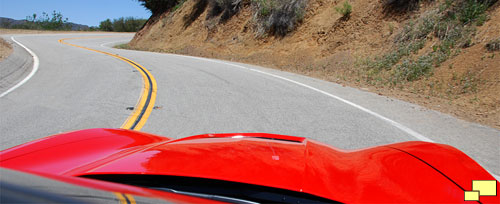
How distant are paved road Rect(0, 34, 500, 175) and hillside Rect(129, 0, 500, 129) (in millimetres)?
1539

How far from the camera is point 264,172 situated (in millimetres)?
1904

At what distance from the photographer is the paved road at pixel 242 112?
530 centimetres

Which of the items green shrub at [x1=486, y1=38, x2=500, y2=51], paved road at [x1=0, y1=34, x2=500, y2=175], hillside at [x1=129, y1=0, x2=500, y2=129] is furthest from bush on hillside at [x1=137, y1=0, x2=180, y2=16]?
green shrub at [x1=486, y1=38, x2=500, y2=51]

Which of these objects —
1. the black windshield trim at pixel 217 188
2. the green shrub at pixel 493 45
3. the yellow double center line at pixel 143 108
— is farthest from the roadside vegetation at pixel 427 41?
the black windshield trim at pixel 217 188

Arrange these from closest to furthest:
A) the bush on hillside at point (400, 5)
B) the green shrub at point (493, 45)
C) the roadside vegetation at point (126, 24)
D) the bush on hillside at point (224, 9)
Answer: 1. the green shrub at point (493, 45)
2. the bush on hillside at point (400, 5)
3. the bush on hillside at point (224, 9)
4. the roadside vegetation at point (126, 24)

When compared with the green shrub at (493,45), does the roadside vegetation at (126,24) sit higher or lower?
higher

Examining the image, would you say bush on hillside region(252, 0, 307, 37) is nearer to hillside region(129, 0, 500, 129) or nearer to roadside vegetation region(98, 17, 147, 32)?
hillside region(129, 0, 500, 129)

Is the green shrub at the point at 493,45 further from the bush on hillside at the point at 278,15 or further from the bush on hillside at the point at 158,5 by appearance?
the bush on hillside at the point at 158,5

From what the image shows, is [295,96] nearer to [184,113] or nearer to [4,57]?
[184,113]

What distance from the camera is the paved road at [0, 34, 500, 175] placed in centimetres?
530

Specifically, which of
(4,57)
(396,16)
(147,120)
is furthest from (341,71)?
(4,57)

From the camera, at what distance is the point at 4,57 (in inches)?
575

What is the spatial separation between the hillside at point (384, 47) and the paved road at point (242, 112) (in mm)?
1539

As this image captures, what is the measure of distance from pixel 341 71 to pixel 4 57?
580 inches
